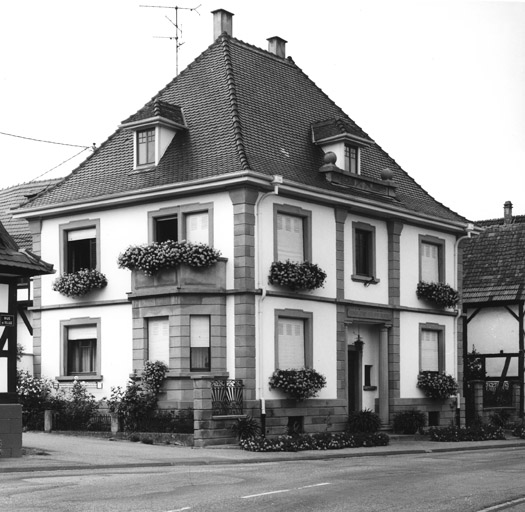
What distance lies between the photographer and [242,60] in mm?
34281

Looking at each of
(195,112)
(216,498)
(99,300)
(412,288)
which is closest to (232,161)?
(195,112)

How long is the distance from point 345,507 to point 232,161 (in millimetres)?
16325

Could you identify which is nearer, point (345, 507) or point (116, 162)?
point (345, 507)

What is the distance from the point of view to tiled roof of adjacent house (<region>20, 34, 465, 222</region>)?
30.2 meters

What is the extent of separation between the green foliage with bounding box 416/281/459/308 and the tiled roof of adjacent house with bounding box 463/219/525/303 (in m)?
Answer: 5.30

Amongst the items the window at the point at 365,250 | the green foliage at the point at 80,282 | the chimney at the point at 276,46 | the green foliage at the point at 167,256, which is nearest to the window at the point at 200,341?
the green foliage at the point at 167,256

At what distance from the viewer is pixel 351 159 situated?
33.4 m

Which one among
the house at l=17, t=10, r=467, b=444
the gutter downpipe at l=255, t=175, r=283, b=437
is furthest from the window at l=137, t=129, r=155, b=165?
the gutter downpipe at l=255, t=175, r=283, b=437

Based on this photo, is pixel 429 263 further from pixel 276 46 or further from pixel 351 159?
pixel 276 46

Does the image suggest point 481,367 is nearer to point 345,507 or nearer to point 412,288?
point 412,288

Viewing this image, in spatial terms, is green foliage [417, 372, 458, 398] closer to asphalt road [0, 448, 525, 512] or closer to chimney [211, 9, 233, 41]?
asphalt road [0, 448, 525, 512]

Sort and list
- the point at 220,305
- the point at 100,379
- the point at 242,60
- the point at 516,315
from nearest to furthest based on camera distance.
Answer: the point at 220,305
the point at 100,379
the point at 242,60
the point at 516,315

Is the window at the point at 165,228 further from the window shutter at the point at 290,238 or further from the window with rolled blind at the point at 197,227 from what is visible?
the window shutter at the point at 290,238

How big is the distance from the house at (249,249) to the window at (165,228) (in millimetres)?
42
